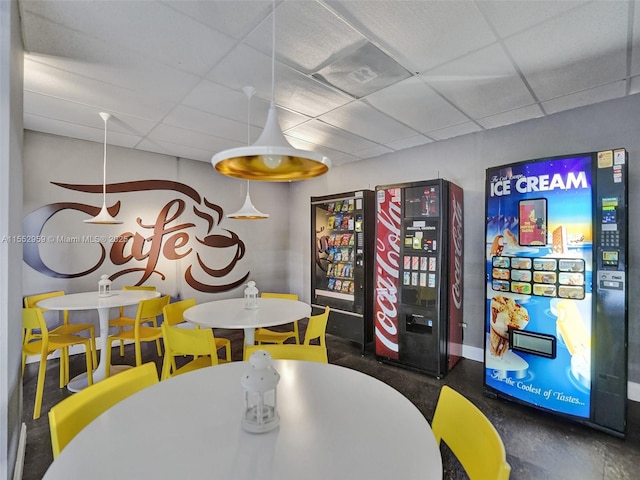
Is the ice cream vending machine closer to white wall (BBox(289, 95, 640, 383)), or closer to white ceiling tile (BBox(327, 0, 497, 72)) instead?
white wall (BBox(289, 95, 640, 383))

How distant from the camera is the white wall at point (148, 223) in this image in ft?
12.0

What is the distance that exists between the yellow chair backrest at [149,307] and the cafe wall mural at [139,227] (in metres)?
1.46

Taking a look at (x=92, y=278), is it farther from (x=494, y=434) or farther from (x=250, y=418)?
(x=494, y=434)

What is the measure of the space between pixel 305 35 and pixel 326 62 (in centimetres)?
31

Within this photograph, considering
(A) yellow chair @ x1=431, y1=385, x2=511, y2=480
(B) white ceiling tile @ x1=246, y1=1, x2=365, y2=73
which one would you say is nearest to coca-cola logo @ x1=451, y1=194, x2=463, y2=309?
(B) white ceiling tile @ x1=246, y1=1, x2=365, y2=73

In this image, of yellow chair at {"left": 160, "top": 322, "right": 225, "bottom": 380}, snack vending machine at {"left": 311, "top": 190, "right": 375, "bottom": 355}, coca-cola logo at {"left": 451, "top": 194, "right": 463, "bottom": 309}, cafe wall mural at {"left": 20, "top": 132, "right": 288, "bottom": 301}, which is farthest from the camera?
Answer: snack vending machine at {"left": 311, "top": 190, "right": 375, "bottom": 355}

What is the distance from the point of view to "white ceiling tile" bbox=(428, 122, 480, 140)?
346 cm

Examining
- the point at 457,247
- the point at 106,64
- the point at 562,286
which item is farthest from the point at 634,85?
the point at 106,64

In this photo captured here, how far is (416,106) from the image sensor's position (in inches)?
115

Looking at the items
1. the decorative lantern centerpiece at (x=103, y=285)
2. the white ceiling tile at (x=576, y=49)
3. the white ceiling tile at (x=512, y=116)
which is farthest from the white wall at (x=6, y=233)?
the white ceiling tile at (x=512, y=116)

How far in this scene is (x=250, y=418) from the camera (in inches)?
43.3

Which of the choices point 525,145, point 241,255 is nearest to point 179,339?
point 241,255

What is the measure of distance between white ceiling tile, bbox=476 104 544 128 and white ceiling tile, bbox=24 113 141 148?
416 cm

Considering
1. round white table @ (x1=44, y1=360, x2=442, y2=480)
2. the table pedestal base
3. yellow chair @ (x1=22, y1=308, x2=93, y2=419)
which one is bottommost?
the table pedestal base
